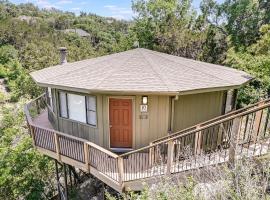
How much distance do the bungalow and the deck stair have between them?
816 millimetres

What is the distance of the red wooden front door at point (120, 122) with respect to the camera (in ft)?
28.9

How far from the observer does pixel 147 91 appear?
7832 mm

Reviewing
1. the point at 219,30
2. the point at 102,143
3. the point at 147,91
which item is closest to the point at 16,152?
the point at 102,143

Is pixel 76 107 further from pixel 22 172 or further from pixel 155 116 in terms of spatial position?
pixel 22 172

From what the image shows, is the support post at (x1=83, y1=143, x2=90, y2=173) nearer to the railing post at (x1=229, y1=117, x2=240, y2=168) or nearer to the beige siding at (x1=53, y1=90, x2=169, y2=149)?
the beige siding at (x1=53, y1=90, x2=169, y2=149)

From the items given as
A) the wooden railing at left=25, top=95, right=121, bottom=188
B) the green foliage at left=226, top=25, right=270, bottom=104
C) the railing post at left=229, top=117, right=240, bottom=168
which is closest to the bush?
the railing post at left=229, top=117, right=240, bottom=168

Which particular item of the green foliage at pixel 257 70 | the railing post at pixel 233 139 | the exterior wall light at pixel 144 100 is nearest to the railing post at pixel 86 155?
→ the exterior wall light at pixel 144 100

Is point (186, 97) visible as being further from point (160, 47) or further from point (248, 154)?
point (160, 47)

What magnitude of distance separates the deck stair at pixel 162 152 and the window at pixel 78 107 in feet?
3.69

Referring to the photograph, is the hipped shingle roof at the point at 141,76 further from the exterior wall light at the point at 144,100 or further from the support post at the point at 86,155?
the support post at the point at 86,155

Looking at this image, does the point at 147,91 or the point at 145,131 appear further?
the point at 145,131

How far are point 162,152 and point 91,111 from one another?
287cm

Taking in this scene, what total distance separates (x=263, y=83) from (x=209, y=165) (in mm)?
9623

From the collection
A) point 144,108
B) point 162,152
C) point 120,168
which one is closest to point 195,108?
point 144,108
